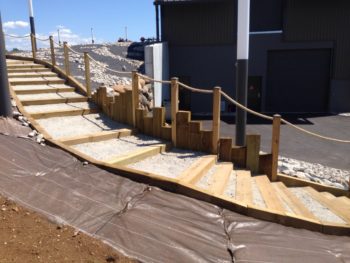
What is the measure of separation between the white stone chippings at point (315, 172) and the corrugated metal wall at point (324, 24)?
10.9 meters

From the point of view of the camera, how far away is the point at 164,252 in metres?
3.43

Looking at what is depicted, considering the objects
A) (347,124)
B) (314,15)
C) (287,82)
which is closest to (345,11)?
(314,15)

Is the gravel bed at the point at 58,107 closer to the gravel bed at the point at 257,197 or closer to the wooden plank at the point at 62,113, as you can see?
the wooden plank at the point at 62,113

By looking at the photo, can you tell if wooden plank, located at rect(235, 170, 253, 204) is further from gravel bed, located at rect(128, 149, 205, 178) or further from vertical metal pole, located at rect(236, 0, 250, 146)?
vertical metal pole, located at rect(236, 0, 250, 146)

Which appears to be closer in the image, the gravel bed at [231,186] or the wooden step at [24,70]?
the gravel bed at [231,186]

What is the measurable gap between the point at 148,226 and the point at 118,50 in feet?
65.4

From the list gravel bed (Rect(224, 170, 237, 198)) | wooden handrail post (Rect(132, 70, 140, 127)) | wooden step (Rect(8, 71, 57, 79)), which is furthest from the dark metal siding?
gravel bed (Rect(224, 170, 237, 198))

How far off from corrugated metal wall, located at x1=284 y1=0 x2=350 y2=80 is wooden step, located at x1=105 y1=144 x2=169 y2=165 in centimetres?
1419

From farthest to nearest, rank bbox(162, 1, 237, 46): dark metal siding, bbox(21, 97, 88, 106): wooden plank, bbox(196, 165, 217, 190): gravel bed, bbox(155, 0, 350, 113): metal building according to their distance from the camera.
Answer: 1. bbox(162, 1, 237, 46): dark metal siding
2. bbox(155, 0, 350, 113): metal building
3. bbox(21, 97, 88, 106): wooden plank
4. bbox(196, 165, 217, 190): gravel bed

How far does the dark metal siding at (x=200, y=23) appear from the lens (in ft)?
59.8

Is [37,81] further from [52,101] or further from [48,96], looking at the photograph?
[52,101]

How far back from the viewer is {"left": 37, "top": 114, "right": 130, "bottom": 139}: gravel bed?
22.8 feet

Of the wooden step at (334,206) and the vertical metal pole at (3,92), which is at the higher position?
the vertical metal pole at (3,92)

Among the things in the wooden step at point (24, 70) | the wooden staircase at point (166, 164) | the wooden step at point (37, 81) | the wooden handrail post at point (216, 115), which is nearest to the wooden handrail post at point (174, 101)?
the wooden staircase at point (166, 164)
